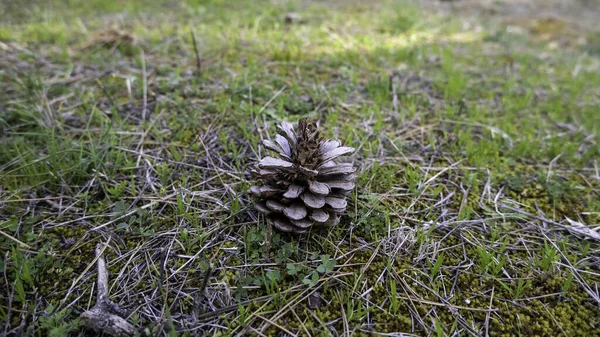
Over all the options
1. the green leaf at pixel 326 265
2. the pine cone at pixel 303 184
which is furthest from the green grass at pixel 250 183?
the pine cone at pixel 303 184

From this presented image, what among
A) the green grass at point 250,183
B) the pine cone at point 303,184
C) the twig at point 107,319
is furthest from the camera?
the pine cone at point 303,184

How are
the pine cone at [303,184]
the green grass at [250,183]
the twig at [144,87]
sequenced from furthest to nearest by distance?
the twig at [144,87]
the pine cone at [303,184]
the green grass at [250,183]

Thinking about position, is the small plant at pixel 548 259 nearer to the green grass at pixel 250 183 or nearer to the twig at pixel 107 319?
the green grass at pixel 250 183

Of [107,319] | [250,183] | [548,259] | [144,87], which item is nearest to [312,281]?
[250,183]

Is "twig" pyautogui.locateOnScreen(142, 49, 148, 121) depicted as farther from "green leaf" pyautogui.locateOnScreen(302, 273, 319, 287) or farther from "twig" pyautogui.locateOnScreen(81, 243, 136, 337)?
"green leaf" pyautogui.locateOnScreen(302, 273, 319, 287)

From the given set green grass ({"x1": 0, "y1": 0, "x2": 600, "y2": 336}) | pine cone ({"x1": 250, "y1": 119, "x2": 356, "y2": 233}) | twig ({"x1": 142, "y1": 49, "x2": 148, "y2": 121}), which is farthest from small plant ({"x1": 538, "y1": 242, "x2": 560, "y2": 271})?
twig ({"x1": 142, "y1": 49, "x2": 148, "y2": 121})

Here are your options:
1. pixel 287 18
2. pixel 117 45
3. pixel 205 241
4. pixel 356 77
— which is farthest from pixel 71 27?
pixel 205 241
